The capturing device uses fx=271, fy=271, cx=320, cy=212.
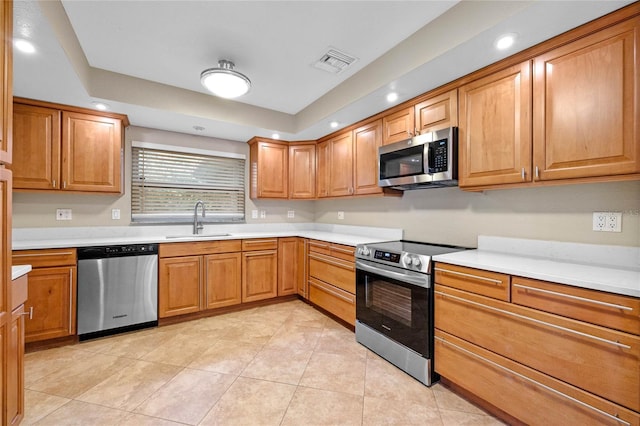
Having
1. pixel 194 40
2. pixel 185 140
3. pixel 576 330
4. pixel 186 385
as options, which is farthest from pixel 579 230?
pixel 185 140

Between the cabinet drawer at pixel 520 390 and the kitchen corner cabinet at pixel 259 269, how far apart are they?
2.18 meters

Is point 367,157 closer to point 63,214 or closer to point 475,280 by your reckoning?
point 475,280

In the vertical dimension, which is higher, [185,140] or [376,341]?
[185,140]

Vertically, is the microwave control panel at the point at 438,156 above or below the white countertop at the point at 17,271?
above

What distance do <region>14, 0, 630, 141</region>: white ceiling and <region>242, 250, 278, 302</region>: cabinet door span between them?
1.73 metres

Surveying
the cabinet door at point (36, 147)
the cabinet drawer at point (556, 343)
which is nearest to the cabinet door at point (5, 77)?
the cabinet door at point (36, 147)

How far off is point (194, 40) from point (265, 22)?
2.01 feet

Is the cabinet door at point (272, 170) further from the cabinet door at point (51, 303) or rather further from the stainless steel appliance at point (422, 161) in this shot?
the cabinet door at point (51, 303)

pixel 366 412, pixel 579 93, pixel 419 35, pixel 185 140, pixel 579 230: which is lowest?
pixel 366 412

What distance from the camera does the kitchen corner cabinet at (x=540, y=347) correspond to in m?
1.20

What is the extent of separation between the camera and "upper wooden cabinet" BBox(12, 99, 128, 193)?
2525mm

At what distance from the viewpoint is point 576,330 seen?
51.4 inches

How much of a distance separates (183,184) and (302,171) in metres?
1.60

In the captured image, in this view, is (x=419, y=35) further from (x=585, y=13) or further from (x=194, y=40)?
(x=194, y=40)
